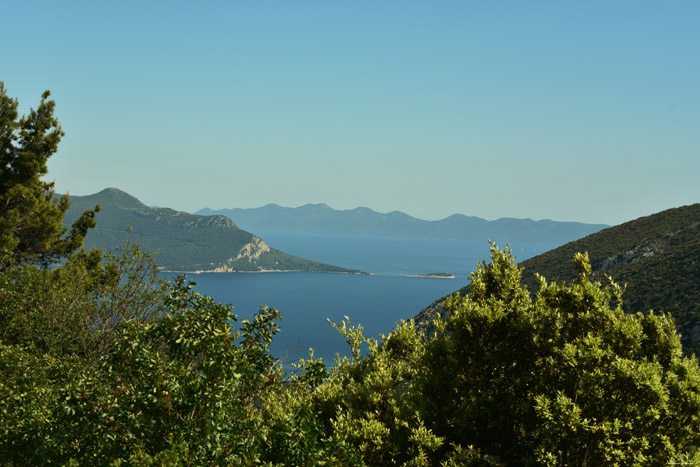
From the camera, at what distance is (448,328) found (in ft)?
37.0

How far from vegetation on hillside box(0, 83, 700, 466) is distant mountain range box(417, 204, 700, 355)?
36024 mm

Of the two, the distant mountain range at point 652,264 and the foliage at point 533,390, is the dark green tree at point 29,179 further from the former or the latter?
the distant mountain range at point 652,264

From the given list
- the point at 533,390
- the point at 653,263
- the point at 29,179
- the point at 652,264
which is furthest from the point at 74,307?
the point at 653,263

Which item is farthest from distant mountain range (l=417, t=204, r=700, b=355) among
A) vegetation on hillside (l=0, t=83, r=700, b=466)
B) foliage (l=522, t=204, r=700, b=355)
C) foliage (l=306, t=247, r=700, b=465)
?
vegetation on hillside (l=0, t=83, r=700, b=466)

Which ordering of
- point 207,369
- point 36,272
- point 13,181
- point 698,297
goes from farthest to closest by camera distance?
point 698,297 < point 13,181 < point 36,272 < point 207,369

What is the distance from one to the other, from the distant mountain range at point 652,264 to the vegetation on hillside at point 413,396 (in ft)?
118

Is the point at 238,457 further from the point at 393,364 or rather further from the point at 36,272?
the point at 36,272

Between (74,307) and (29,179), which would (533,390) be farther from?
(29,179)

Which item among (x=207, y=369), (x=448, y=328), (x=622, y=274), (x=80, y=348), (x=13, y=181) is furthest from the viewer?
(x=622, y=274)

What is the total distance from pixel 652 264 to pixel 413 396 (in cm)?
7339

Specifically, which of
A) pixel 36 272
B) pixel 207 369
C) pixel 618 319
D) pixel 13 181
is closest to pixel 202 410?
pixel 207 369

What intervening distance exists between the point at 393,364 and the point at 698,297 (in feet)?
196

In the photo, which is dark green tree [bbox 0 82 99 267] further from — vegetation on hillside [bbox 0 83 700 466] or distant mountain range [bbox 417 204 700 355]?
distant mountain range [bbox 417 204 700 355]

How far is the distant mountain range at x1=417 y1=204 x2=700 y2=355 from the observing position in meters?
59.1
